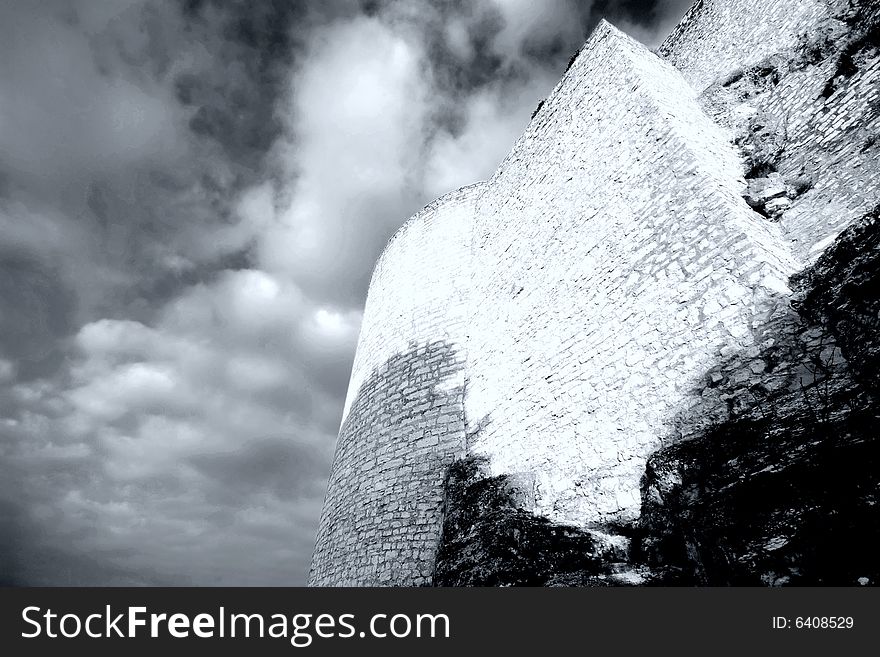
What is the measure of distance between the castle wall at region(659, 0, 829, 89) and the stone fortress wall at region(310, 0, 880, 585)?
0.03 metres

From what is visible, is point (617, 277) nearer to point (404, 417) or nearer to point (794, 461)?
point (794, 461)

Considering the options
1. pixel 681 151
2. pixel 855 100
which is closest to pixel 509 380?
pixel 681 151

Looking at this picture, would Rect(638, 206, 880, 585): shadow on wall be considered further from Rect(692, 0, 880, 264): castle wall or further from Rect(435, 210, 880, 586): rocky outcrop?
Rect(692, 0, 880, 264): castle wall

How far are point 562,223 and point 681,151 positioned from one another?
5.99 ft

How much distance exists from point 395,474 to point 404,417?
0.98 m

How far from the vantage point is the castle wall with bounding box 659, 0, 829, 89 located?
582 centimetres

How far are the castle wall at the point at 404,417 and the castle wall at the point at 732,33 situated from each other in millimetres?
4676

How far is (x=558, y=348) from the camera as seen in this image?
5.46m

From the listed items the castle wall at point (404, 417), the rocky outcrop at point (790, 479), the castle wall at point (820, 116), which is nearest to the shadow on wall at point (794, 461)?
the rocky outcrop at point (790, 479)

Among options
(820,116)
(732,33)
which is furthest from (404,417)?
(732,33)

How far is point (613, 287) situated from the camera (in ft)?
16.2

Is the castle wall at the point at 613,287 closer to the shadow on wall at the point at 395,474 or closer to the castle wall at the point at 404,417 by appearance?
the shadow on wall at the point at 395,474
